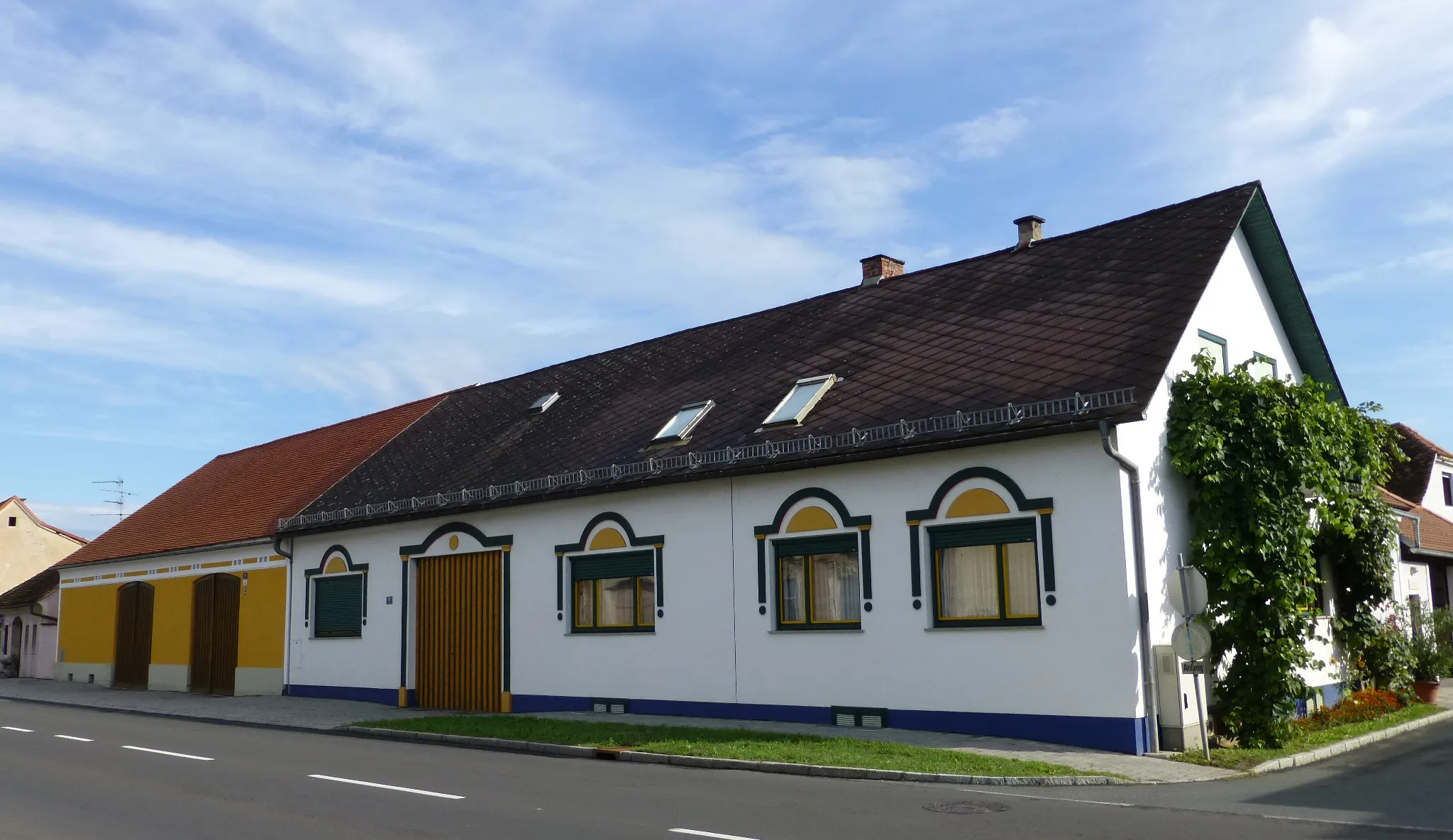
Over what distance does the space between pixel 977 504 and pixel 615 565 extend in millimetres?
6740

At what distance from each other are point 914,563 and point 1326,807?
20.2 feet

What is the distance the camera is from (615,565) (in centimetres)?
1980

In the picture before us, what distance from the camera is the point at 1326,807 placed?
34.7 feet

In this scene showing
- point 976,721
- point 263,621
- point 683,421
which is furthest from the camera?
point 263,621

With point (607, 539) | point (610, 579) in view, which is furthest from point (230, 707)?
point (607, 539)

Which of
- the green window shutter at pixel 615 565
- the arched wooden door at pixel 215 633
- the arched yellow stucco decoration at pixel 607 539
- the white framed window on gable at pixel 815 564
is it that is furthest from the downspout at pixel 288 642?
the white framed window on gable at pixel 815 564

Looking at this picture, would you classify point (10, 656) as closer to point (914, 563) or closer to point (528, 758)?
point (528, 758)

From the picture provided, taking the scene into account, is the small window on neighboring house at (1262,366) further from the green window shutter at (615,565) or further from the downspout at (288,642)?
the downspout at (288,642)

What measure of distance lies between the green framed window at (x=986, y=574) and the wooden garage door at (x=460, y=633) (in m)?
9.04

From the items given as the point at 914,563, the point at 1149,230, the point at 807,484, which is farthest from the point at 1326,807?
the point at 1149,230

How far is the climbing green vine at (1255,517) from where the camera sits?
47.5 feet

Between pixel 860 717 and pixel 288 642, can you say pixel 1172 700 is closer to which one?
pixel 860 717

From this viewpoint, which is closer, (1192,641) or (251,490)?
(1192,641)

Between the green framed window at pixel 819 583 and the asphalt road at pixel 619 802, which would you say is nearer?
the asphalt road at pixel 619 802
